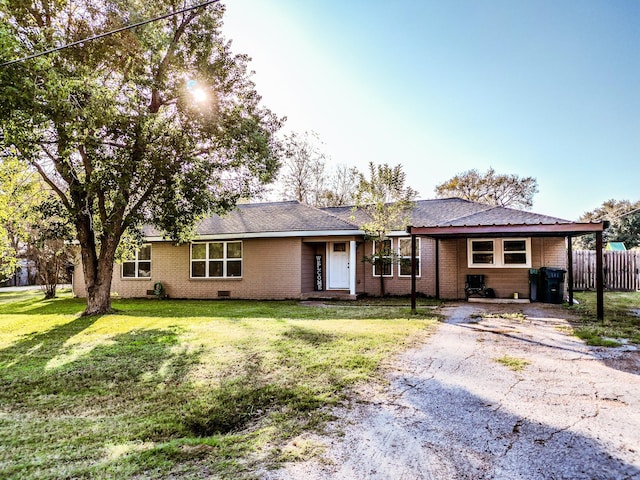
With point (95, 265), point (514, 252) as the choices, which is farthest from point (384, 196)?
point (95, 265)

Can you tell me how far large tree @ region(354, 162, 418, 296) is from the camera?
1476 cm

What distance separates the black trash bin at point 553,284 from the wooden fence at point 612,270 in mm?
6205

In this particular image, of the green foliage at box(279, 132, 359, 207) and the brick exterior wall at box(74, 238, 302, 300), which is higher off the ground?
the green foliage at box(279, 132, 359, 207)

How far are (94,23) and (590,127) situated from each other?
1814 cm

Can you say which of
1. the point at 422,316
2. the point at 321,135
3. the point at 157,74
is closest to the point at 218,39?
the point at 157,74

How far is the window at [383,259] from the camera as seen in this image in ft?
48.8

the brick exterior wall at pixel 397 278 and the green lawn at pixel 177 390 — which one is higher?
the brick exterior wall at pixel 397 278

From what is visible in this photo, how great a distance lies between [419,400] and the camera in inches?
164

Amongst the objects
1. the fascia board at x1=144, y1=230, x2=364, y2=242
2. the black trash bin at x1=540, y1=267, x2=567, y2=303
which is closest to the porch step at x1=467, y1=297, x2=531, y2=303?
the black trash bin at x1=540, y1=267, x2=567, y2=303

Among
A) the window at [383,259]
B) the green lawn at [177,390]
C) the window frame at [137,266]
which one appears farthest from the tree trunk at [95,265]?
the window at [383,259]

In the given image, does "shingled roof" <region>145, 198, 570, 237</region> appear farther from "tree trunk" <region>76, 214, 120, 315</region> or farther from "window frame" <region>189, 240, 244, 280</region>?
"tree trunk" <region>76, 214, 120, 315</region>

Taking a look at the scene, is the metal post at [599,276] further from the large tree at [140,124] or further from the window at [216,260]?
the window at [216,260]

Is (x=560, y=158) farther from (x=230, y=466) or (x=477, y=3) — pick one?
(x=230, y=466)

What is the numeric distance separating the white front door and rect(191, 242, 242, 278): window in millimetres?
3636
